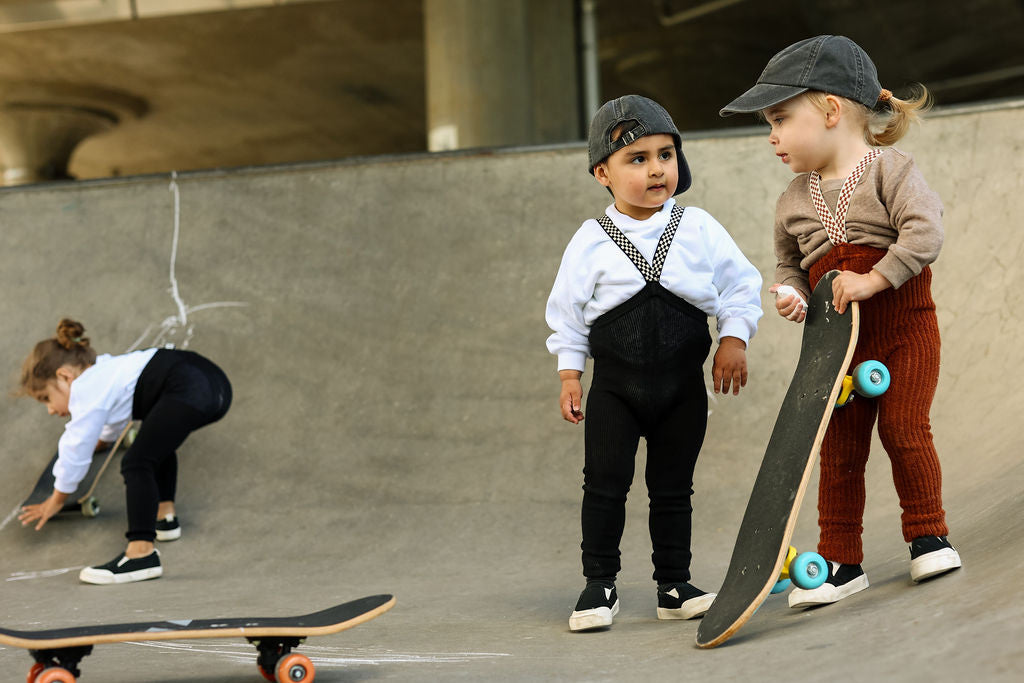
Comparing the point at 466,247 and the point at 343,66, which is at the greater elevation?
the point at 343,66

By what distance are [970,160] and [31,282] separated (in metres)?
5.14

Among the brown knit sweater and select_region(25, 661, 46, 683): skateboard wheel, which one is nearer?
select_region(25, 661, 46, 683): skateboard wheel

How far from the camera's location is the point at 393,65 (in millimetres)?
14422

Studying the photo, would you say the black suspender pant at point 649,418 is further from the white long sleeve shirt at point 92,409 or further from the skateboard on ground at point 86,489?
the skateboard on ground at point 86,489

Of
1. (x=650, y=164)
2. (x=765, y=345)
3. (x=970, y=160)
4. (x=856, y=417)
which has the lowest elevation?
(x=856, y=417)

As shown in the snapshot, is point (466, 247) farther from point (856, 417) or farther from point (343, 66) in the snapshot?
point (343, 66)

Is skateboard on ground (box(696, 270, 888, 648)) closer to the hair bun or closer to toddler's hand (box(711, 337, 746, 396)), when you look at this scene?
toddler's hand (box(711, 337, 746, 396))

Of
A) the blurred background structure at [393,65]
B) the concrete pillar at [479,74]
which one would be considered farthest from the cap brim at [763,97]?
the blurred background structure at [393,65]

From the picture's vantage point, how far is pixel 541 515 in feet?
15.0

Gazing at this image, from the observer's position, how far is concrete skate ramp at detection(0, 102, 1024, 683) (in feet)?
9.84

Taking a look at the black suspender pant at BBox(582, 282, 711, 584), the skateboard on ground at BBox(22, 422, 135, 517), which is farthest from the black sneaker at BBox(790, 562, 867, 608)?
the skateboard on ground at BBox(22, 422, 135, 517)

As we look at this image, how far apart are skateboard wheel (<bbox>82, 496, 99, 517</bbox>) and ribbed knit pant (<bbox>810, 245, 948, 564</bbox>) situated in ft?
11.3

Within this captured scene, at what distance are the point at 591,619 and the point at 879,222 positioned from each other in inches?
53.2

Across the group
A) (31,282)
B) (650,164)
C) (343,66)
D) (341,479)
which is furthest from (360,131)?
(650,164)
